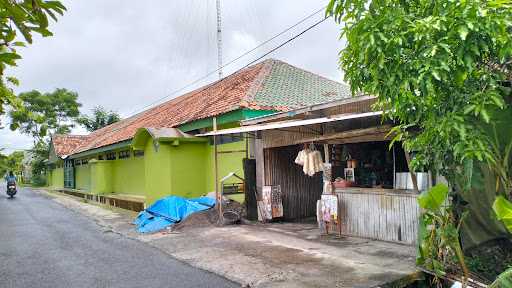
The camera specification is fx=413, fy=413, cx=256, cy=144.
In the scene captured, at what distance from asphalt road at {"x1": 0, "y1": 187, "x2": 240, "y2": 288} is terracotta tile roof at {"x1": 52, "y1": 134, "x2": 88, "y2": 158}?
20.8 m

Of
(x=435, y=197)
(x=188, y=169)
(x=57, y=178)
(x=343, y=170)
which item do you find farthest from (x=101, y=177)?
(x=435, y=197)

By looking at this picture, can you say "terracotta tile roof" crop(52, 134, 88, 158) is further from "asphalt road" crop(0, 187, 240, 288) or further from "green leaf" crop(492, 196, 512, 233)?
"green leaf" crop(492, 196, 512, 233)

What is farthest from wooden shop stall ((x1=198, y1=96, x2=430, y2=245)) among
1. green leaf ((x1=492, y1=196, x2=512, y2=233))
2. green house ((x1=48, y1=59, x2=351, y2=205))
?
green leaf ((x1=492, y1=196, x2=512, y2=233))

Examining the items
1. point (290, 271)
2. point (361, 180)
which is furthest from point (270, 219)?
point (290, 271)

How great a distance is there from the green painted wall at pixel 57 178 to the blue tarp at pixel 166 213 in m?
27.7

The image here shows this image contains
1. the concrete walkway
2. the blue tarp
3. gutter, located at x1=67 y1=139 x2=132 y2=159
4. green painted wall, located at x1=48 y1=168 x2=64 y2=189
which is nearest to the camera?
the concrete walkway

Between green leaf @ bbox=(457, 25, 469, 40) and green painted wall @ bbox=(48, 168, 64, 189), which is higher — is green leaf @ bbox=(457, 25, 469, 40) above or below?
above

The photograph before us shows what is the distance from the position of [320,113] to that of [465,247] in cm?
450

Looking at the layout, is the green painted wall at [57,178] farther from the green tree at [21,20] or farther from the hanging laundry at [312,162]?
the green tree at [21,20]

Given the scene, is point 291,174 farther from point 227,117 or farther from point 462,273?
point 462,273

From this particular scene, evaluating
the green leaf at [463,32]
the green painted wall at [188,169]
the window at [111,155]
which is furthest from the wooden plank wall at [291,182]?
the window at [111,155]

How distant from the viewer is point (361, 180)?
30.2ft

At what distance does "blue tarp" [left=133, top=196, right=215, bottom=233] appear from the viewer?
34.8 ft

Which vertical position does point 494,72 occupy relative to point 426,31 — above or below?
below
